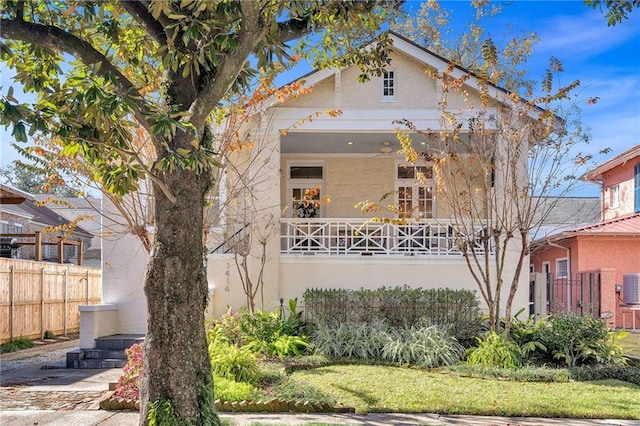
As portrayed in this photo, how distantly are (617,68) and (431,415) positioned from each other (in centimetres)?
1006

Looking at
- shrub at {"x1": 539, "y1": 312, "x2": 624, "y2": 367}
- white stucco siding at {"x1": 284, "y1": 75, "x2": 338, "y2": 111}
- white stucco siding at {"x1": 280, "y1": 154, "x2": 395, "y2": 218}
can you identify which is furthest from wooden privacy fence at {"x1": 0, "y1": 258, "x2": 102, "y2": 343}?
shrub at {"x1": 539, "y1": 312, "x2": 624, "y2": 367}

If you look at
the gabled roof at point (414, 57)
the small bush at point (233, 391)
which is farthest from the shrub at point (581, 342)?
the gabled roof at point (414, 57)

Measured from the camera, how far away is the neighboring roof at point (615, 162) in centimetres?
2102

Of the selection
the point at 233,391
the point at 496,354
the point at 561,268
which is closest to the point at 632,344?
the point at 496,354

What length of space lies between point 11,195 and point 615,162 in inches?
858

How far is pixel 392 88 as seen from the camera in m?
14.1

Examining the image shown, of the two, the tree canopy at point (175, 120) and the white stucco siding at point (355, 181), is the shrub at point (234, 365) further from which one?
the white stucco siding at point (355, 181)

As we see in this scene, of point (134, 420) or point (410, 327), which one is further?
point (410, 327)

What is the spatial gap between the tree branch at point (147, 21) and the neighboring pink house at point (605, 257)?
11582mm

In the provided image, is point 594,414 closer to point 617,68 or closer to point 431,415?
point 431,415

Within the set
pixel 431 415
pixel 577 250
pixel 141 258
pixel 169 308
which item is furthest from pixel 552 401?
pixel 577 250

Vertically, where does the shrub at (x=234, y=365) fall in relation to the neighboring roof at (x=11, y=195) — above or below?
below

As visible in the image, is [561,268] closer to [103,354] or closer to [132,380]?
[103,354]

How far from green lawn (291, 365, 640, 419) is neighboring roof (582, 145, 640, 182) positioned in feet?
42.3
